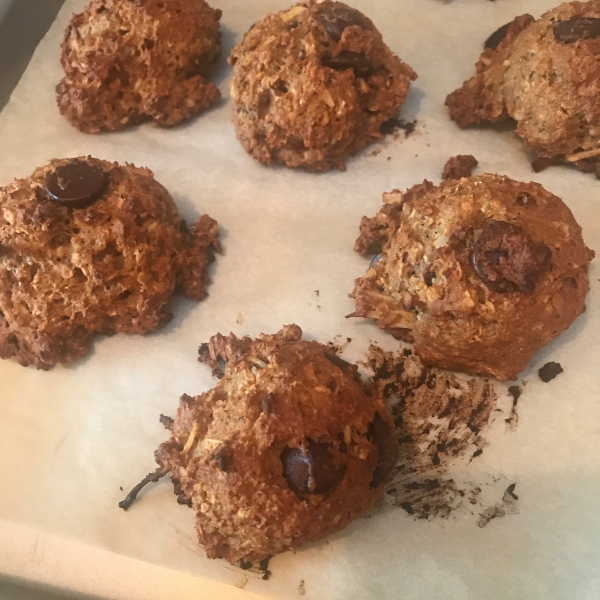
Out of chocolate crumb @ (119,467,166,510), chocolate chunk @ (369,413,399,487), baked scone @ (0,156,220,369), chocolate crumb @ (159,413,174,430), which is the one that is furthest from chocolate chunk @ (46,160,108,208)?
chocolate chunk @ (369,413,399,487)

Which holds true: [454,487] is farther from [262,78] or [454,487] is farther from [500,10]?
[500,10]

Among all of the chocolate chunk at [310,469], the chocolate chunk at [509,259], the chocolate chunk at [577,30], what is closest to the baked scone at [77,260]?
the chocolate chunk at [310,469]

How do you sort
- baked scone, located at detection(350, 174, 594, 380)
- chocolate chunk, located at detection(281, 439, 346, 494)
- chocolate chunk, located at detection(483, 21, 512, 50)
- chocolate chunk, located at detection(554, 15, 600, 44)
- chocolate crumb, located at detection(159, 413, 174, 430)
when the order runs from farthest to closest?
chocolate chunk, located at detection(483, 21, 512, 50) < chocolate chunk, located at detection(554, 15, 600, 44) < chocolate crumb, located at detection(159, 413, 174, 430) < baked scone, located at detection(350, 174, 594, 380) < chocolate chunk, located at detection(281, 439, 346, 494)

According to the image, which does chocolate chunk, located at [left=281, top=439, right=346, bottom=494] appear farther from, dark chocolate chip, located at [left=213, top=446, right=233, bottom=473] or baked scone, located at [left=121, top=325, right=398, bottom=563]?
dark chocolate chip, located at [left=213, top=446, right=233, bottom=473]

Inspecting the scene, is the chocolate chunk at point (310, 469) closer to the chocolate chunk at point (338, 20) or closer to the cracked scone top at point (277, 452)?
the cracked scone top at point (277, 452)

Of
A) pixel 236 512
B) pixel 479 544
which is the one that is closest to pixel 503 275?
pixel 479 544
